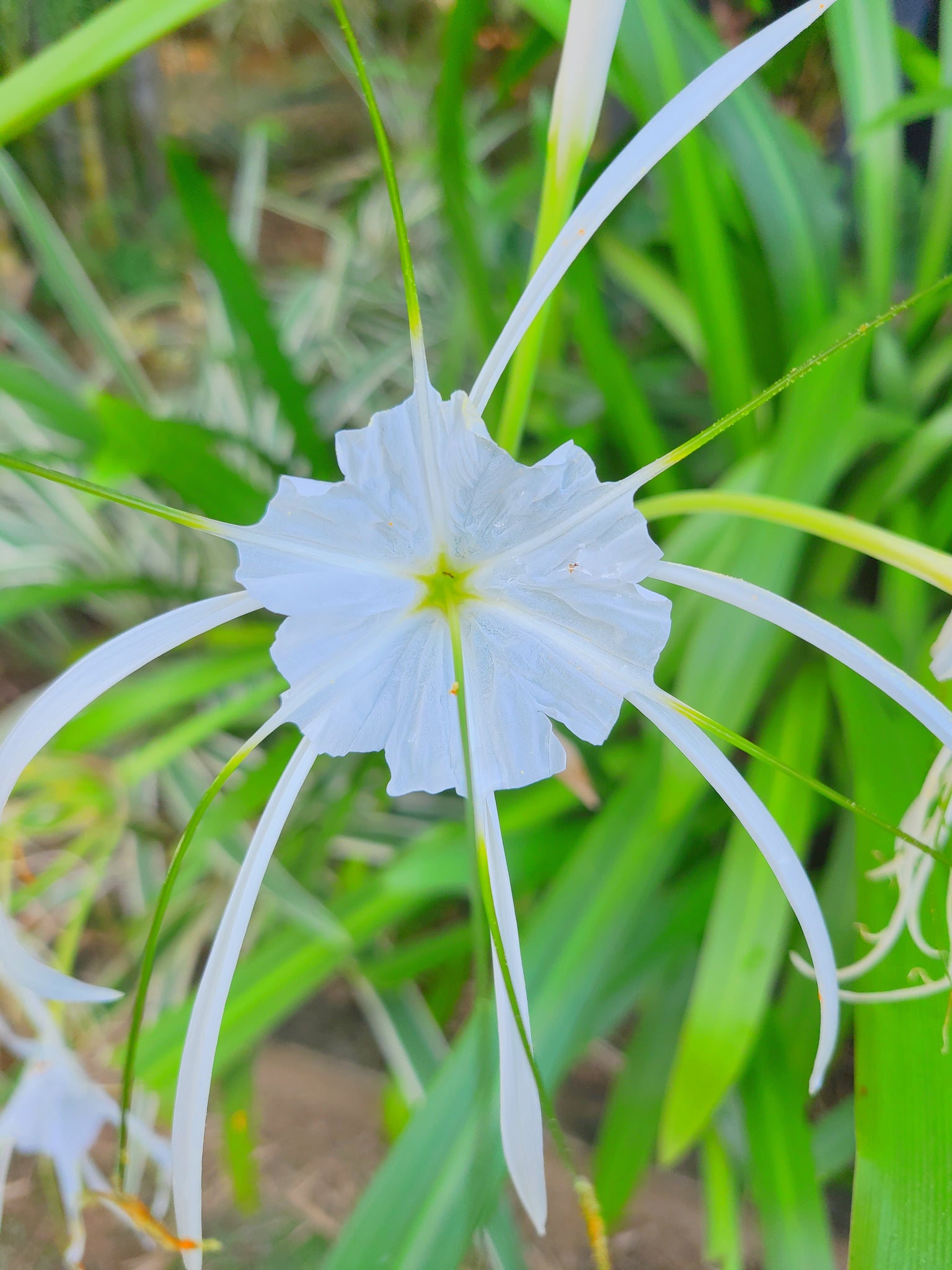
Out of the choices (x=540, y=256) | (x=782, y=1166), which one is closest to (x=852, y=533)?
(x=540, y=256)

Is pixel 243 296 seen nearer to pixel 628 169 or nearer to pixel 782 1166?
pixel 628 169

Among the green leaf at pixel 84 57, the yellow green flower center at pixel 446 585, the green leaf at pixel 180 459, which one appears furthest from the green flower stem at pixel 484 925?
the green leaf at pixel 180 459

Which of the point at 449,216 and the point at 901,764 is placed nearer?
the point at 901,764

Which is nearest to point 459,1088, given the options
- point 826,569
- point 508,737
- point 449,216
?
point 508,737

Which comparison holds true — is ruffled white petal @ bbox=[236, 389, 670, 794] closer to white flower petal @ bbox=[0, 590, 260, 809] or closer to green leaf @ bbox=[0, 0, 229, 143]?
white flower petal @ bbox=[0, 590, 260, 809]

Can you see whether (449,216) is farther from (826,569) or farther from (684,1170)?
(684,1170)

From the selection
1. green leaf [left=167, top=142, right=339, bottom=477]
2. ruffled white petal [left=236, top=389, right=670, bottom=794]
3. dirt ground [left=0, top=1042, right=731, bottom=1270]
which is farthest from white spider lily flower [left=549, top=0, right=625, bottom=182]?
dirt ground [left=0, top=1042, right=731, bottom=1270]

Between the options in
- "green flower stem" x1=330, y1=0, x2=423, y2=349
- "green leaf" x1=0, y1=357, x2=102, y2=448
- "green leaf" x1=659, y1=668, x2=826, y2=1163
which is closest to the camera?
"green flower stem" x1=330, y1=0, x2=423, y2=349
